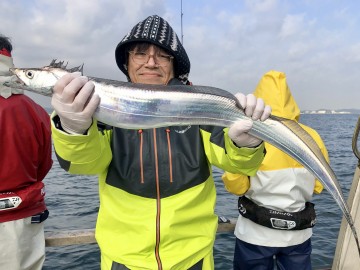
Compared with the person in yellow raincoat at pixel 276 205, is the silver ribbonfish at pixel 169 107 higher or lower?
higher

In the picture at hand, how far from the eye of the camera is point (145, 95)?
243 cm

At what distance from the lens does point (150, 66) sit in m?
3.00

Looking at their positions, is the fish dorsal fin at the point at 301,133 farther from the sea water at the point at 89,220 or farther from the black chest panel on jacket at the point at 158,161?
the sea water at the point at 89,220

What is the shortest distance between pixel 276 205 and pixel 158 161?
179cm

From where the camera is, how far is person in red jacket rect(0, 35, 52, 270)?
3609 mm

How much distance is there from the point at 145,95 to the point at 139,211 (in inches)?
37.5

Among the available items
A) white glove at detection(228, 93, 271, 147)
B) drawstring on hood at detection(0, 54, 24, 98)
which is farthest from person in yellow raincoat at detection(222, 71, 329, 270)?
drawstring on hood at detection(0, 54, 24, 98)

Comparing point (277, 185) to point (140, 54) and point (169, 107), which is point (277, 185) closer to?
point (169, 107)

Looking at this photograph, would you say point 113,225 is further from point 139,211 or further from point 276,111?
point 276,111

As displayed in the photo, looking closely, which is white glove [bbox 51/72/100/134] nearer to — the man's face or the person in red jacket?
the man's face

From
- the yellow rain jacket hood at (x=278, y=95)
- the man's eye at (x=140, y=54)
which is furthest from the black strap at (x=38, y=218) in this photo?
the yellow rain jacket hood at (x=278, y=95)

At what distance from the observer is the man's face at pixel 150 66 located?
304 centimetres

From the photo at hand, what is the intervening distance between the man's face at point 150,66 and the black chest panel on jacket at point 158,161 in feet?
1.65

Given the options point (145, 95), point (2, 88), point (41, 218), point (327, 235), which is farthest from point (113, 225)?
point (327, 235)
